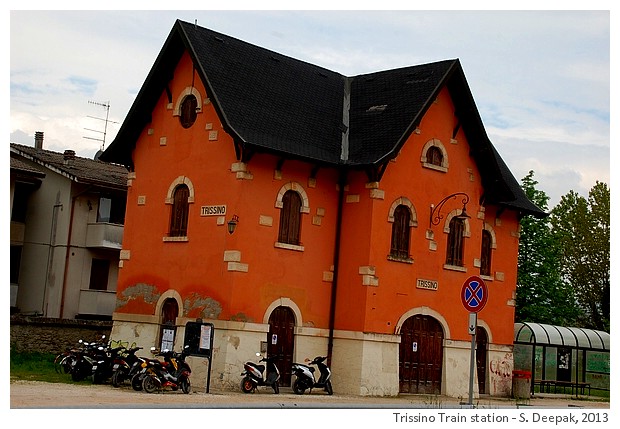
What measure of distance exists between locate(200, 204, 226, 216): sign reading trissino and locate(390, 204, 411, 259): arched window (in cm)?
517

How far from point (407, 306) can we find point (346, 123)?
5954 millimetres

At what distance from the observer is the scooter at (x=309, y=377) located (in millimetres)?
25922

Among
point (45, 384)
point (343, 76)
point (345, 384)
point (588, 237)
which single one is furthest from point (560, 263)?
point (45, 384)

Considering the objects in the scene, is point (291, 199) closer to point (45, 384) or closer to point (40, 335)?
point (45, 384)

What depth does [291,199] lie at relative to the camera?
91.8 ft

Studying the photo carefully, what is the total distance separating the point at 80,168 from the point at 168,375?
2017 centimetres

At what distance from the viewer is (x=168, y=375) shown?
23078mm

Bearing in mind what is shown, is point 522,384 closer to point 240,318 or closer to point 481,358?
point 481,358

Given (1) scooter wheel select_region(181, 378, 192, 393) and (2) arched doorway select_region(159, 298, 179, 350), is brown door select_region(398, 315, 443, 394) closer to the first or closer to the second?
(2) arched doorway select_region(159, 298, 179, 350)

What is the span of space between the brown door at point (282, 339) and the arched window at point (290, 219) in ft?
6.36

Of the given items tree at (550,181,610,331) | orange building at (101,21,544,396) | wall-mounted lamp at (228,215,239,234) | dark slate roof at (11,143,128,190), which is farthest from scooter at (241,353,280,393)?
tree at (550,181,610,331)

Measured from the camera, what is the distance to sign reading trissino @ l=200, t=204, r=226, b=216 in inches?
1056

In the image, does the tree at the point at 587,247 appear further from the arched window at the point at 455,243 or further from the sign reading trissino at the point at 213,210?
the sign reading trissino at the point at 213,210

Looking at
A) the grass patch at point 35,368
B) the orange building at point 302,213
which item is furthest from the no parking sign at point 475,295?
the grass patch at point 35,368
